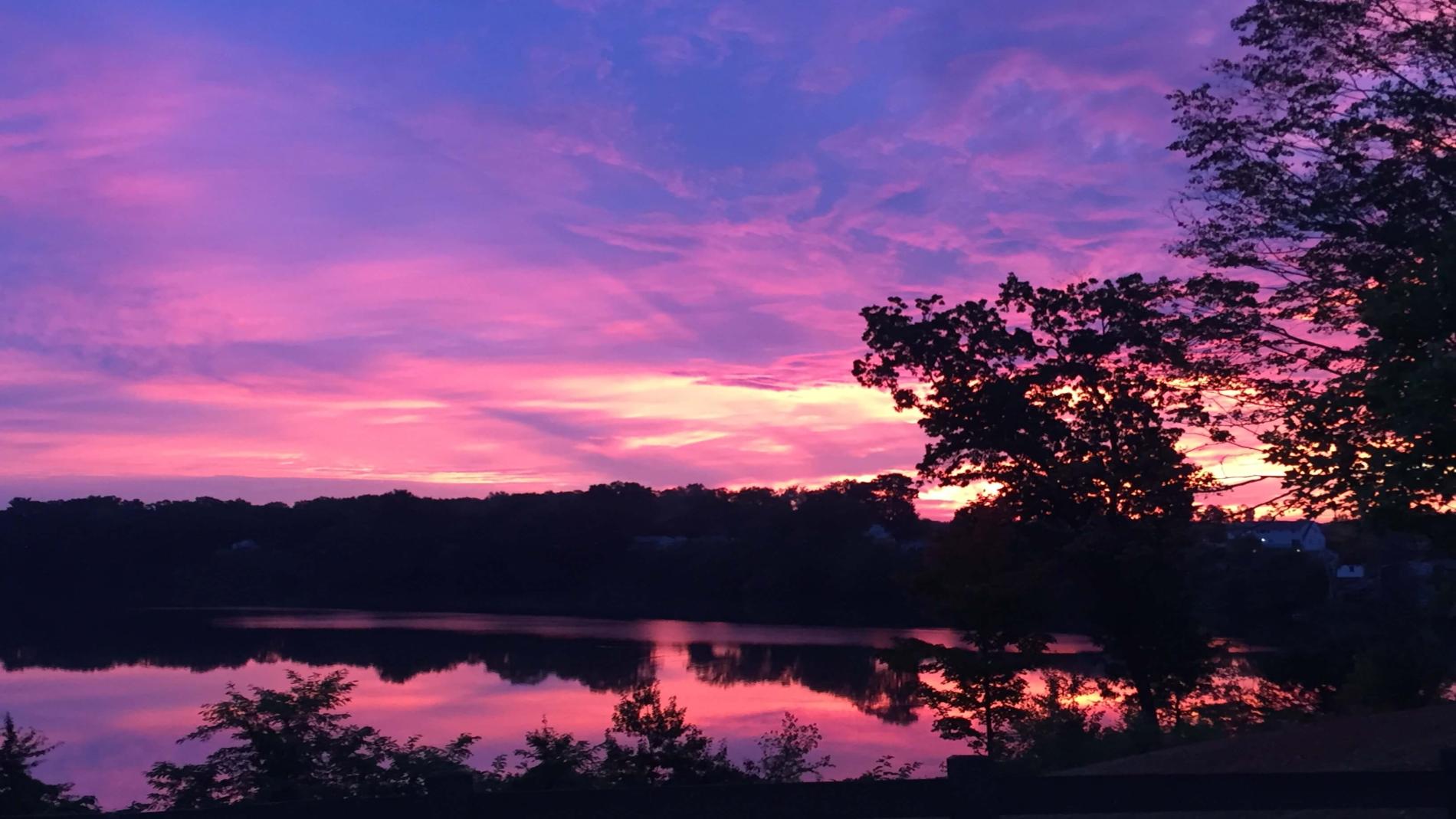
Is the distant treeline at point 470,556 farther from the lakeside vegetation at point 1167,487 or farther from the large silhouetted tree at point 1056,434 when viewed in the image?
the large silhouetted tree at point 1056,434

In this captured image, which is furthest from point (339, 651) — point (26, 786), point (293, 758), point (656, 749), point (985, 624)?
point (26, 786)

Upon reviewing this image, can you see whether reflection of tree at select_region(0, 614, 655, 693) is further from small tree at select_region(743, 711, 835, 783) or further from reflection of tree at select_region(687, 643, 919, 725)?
small tree at select_region(743, 711, 835, 783)

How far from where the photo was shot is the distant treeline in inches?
2911

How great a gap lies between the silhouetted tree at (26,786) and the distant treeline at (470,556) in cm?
5052

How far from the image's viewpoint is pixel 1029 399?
2497 cm

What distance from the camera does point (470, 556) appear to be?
91.2 meters

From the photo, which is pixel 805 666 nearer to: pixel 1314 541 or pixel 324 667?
pixel 324 667

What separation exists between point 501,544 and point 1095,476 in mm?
75628

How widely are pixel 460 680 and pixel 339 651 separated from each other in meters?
9.01

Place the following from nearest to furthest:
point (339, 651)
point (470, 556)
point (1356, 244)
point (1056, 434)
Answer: point (1356, 244) → point (1056, 434) → point (339, 651) → point (470, 556)

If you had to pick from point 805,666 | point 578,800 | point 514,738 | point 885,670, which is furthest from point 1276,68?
point 805,666

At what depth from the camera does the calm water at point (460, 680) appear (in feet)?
85.2

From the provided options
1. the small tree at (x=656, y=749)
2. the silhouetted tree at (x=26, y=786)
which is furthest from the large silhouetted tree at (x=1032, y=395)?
the silhouetted tree at (x=26, y=786)

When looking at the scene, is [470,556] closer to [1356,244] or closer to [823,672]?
[823,672]
